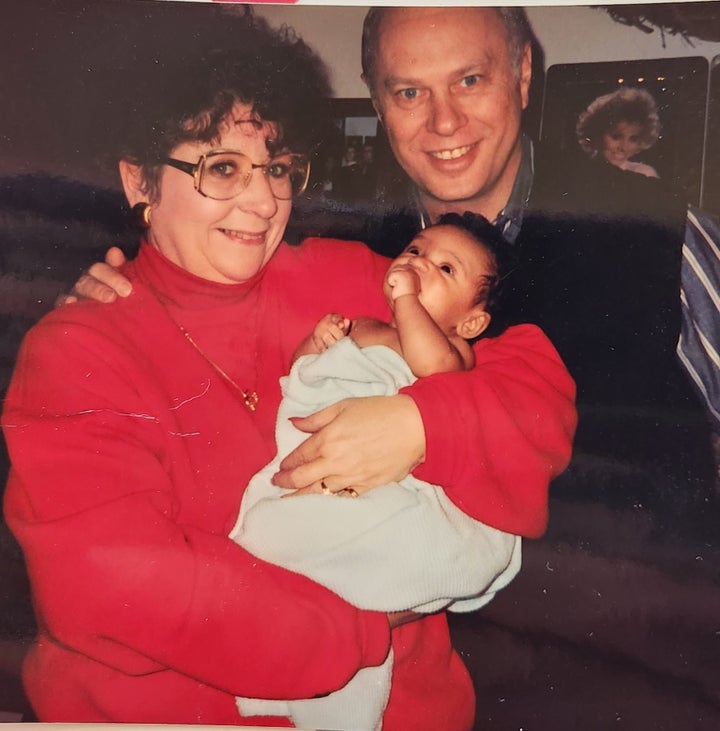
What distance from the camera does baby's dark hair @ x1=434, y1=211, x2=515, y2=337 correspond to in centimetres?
132

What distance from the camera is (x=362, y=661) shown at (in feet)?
4.25

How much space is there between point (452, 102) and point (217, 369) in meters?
0.57

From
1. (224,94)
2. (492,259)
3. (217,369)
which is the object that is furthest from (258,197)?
(492,259)

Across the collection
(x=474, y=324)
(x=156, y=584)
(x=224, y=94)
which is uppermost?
(x=224, y=94)

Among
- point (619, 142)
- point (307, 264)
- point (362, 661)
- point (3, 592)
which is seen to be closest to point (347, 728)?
point (362, 661)

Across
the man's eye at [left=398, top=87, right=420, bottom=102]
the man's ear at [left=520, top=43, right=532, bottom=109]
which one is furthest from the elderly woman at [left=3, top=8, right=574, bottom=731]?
the man's ear at [left=520, top=43, right=532, bottom=109]

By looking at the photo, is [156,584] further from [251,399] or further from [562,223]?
[562,223]

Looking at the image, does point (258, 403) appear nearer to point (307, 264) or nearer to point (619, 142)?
point (307, 264)

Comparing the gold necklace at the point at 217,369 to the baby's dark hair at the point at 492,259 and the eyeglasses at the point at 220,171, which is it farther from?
the baby's dark hair at the point at 492,259

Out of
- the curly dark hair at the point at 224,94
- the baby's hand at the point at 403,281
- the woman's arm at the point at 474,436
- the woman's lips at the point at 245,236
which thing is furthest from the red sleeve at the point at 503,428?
the curly dark hair at the point at 224,94

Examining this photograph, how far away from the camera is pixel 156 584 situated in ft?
4.18

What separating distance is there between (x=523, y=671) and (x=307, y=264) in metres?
0.74

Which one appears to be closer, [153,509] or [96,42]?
[153,509]

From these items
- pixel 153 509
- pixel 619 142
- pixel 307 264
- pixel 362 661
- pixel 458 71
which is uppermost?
pixel 458 71
